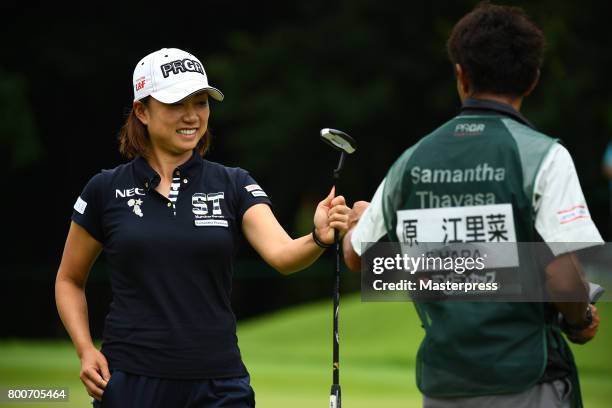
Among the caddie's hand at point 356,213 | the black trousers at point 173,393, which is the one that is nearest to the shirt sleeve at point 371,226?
the caddie's hand at point 356,213

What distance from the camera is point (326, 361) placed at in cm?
1522

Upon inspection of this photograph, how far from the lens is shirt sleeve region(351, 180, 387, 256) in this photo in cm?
369

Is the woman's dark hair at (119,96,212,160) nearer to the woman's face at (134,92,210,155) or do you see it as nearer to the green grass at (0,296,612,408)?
the woman's face at (134,92,210,155)

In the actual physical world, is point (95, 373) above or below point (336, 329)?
below

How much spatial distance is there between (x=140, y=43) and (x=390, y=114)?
16.9 ft

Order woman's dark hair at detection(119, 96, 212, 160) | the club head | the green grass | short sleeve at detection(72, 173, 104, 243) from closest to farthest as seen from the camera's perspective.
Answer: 1. the club head
2. short sleeve at detection(72, 173, 104, 243)
3. woman's dark hair at detection(119, 96, 212, 160)
4. the green grass

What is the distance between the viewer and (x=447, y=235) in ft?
11.6

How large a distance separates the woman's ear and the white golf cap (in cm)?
4

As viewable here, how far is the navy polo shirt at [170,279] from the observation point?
420 centimetres

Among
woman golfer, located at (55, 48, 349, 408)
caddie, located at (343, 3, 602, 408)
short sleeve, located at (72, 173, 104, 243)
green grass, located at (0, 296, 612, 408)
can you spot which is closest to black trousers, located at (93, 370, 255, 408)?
woman golfer, located at (55, 48, 349, 408)

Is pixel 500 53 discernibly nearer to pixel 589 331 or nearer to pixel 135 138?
pixel 589 331

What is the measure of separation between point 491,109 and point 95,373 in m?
1.63

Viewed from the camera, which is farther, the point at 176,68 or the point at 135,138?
the point at 135,138

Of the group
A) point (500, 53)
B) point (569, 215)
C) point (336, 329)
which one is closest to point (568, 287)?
point (569, 215)
